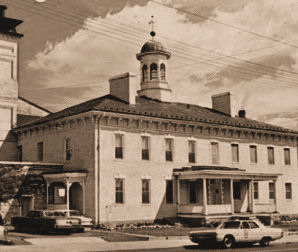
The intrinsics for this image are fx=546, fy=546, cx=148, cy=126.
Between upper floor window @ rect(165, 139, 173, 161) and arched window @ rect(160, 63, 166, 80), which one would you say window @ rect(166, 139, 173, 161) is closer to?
upper floor window @ rect(165, 139, 173, 161)

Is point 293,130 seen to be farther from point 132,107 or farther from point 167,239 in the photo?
point 167,239

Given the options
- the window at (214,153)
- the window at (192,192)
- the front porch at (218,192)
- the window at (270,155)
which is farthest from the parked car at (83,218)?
the window at (270,155)

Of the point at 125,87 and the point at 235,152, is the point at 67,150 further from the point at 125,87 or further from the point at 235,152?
the point at 235,152

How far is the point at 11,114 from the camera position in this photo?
159ft

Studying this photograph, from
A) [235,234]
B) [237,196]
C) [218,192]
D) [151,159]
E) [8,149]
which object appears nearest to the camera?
[235,234]

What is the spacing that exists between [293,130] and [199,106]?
899 cm

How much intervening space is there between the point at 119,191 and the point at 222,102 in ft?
53.1

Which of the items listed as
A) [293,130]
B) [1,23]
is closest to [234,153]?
[293,130]

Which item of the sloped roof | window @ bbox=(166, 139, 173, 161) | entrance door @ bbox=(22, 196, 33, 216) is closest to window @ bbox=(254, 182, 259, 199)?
the sloped roof

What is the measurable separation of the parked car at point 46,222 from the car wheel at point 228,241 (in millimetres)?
9384

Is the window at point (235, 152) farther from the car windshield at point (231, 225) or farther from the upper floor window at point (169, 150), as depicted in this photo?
the car windshield at point (231, 225)

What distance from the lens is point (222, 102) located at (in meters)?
50.4

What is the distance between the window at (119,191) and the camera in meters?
38.5

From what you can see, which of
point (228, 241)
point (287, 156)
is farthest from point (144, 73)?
point (228, 241)
